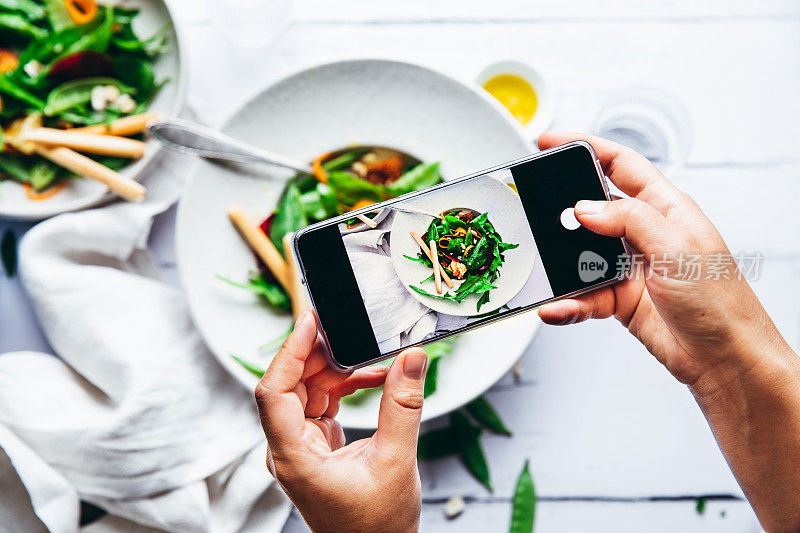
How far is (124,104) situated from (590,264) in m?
1.10

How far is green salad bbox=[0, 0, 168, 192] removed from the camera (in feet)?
4.56

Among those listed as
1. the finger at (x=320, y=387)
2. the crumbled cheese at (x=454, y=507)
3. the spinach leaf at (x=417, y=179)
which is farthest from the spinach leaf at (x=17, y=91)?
the crumbled cheese at (x=454, y=507)

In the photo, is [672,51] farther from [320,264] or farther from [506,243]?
[320,264]

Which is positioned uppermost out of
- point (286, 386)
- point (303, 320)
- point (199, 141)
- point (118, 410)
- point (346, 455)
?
point (199, 141)

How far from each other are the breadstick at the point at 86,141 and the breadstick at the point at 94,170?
18 millimetres

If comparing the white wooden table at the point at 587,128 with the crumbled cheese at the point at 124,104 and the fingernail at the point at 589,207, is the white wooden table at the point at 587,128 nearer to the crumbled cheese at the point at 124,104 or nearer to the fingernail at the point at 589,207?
the crumbled cheese at the point at 124,104

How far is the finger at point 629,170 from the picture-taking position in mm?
1092

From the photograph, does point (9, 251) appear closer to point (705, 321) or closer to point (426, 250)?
point (426, 250)

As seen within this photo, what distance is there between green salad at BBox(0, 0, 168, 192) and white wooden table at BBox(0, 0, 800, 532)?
14 centimetres

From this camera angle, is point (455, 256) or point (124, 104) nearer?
point (455, 256)

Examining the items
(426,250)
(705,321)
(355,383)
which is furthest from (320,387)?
(705,321)

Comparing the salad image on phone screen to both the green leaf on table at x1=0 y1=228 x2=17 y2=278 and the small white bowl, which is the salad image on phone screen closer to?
the small white bowl

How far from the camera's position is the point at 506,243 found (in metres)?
1.03

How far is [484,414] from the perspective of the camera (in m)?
1.46
